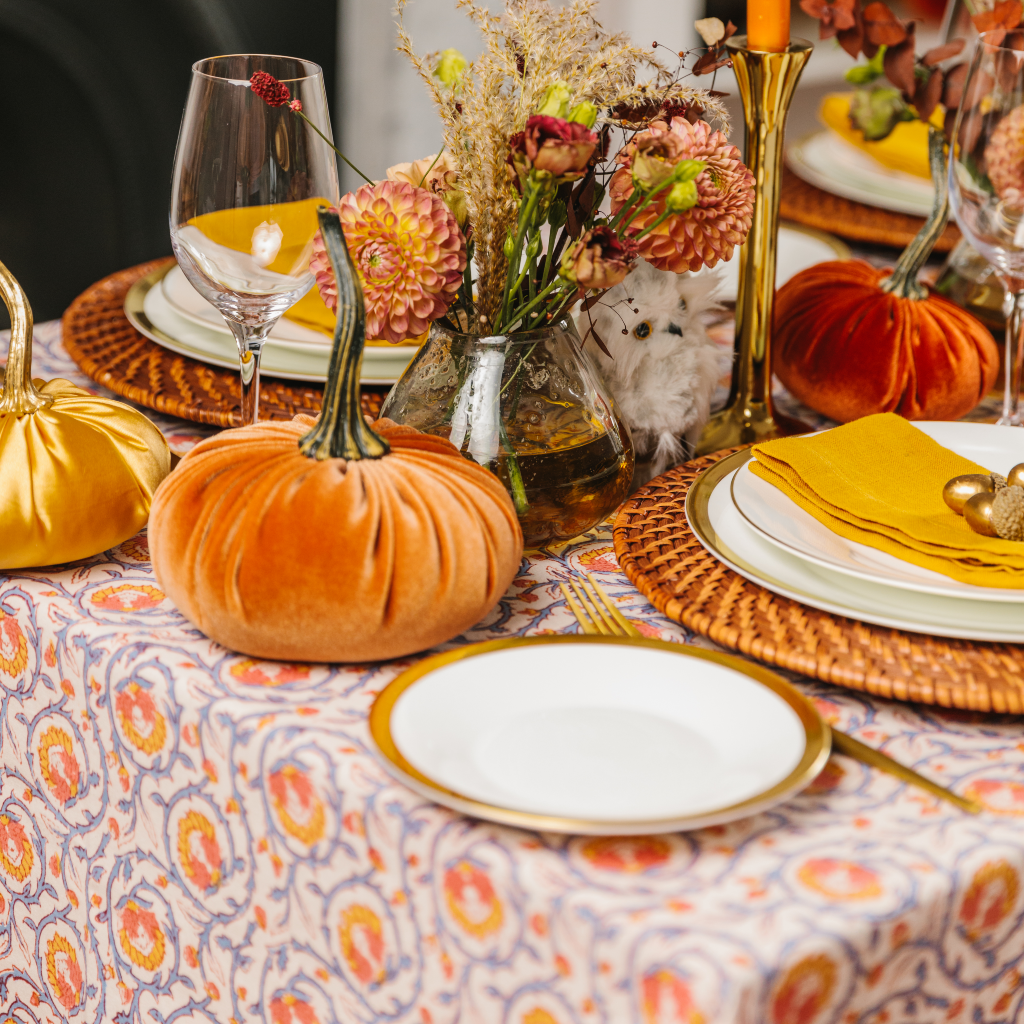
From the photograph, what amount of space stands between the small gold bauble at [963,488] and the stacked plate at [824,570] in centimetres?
6

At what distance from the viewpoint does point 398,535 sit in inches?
20.9

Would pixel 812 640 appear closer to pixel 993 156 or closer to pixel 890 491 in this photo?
pixel 890 491

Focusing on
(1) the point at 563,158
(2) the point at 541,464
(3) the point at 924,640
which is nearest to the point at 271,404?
(2) the point at 541,464

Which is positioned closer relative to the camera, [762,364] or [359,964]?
[359,964]

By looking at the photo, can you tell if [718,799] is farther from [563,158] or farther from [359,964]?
[563,158]

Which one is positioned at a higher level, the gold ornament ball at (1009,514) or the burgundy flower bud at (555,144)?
the burgundy flower bud at (555,144)

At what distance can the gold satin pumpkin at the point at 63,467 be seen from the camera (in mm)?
615

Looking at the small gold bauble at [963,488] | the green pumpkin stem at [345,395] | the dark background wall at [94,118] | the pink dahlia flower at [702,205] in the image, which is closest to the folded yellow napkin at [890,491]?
the small gold bauble at [963,488]

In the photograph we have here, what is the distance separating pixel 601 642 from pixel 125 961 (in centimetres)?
32

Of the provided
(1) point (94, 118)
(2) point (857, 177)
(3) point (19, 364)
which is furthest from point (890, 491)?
(1) point (94, 118)

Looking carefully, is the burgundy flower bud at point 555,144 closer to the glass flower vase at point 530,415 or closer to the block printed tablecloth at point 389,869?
the glass flower vase at point 530,415

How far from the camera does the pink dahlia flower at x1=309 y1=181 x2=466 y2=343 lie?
2.00 ft

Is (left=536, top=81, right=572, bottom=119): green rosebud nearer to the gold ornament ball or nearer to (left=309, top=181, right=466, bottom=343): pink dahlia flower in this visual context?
(left=309, top=181, right=466, bottom=343): pink dahlia flower

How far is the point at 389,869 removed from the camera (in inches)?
18.6
